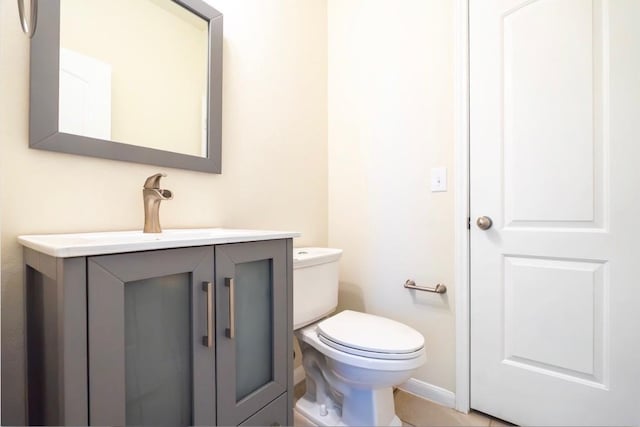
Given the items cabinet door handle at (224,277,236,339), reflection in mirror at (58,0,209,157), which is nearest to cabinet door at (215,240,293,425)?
cabinet door handle at (224,277,236,339)

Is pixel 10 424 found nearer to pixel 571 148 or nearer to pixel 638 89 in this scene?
pixel 571 148

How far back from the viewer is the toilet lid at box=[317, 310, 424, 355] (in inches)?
40.0

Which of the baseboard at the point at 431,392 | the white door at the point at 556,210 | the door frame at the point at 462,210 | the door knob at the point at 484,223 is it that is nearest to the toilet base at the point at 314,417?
the baseboard at the point at 431,392

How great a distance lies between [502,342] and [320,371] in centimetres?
79

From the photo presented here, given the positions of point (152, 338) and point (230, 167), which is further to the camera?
point (230, 167)

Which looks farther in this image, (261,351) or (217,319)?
(261,351)

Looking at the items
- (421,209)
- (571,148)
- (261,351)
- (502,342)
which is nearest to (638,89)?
(571,148)

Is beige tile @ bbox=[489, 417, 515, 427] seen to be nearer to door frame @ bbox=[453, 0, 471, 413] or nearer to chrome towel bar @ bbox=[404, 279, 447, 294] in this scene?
door frame @ bbox=[453, 0, 471, 413]

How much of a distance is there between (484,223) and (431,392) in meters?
0.84

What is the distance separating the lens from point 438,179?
1.39 m

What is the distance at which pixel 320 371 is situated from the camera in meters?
1.27

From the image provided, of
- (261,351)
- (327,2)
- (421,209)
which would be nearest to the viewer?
(261,351)

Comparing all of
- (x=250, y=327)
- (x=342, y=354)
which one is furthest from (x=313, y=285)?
(x=250, y=327)

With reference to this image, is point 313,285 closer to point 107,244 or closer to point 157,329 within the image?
point 157,329
